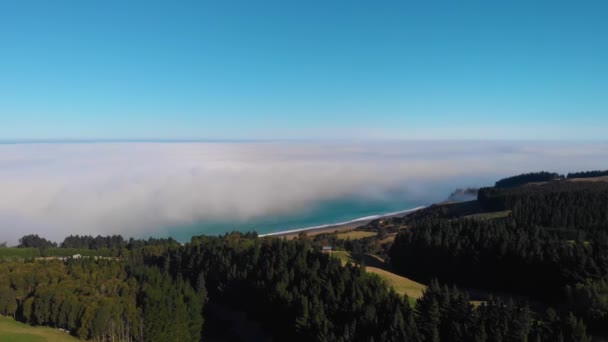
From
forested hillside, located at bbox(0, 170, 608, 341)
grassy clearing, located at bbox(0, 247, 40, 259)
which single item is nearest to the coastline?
forested hillside, located at bbox(0, 170, 608, 341)

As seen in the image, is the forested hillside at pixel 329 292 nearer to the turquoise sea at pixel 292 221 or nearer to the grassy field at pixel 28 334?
the grassy field at pixel 28 334

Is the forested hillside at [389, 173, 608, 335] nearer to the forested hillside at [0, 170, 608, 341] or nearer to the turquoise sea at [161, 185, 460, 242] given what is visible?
the forested hillside at [0, 170, 608, 341]

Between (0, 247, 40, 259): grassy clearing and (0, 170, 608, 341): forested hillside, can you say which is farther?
(0, 247, 40, 259): grassy clearing

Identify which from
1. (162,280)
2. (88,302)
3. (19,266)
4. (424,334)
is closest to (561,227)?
(424,334)

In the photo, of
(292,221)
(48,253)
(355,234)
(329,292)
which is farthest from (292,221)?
(329,292)

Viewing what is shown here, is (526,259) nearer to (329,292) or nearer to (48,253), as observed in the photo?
(329,292)

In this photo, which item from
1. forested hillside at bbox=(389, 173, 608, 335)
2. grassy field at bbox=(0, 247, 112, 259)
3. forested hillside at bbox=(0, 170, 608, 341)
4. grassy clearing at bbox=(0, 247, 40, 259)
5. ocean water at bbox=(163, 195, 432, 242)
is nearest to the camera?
forested hillside at bbox=(0, 170, 608, 341)

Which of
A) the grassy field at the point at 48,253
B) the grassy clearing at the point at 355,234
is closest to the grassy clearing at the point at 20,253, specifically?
the grassy field at the point at 48,253

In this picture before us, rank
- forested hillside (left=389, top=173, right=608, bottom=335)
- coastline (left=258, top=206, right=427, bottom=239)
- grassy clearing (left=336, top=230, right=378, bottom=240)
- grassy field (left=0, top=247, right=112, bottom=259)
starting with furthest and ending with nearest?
coastline (left=258, top=206, right=427, bottom=239), grassy clearing (left=336, top=230, right=378, bottom=240), grassy field (left=0, top=247, right=112, bottom=259), forested hillside (left=389, top=173, right=608, bottom=335)
